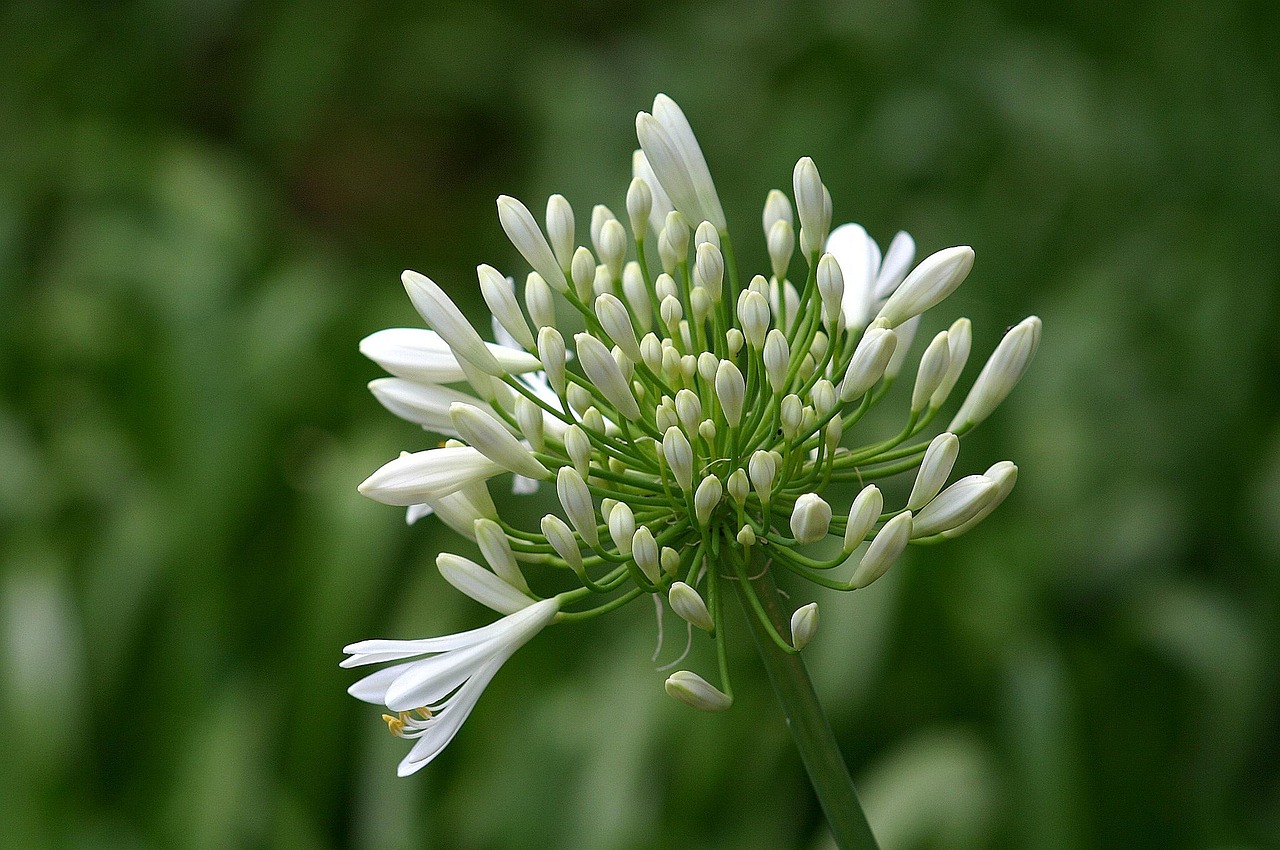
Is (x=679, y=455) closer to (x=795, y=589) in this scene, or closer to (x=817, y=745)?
(x=817, y=745)

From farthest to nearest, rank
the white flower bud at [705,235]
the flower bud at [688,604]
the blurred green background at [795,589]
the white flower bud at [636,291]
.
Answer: the blurred green background at [795,589]
the white flower bud at [636,291]
the white flower bud at [705,235]
the flower bud at [688,604]

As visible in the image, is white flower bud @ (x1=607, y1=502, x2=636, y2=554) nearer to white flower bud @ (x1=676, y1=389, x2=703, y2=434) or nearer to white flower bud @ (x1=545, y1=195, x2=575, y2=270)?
white flower bud @ (x1=676, y1=389, x2=703, y2=434)

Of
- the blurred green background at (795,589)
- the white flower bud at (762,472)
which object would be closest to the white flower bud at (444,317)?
the white flower bud at (762,472)

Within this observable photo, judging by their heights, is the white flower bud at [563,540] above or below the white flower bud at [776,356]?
below

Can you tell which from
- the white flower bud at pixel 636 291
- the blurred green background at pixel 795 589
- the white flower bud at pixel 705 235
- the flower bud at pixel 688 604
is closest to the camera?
the flower bud at pixel 688 604

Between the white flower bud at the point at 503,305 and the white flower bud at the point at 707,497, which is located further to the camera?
the white flower bud at the point at 503,305

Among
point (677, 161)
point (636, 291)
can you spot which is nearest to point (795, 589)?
point (636, 291)

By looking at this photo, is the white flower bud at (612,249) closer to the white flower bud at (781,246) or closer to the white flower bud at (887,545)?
the white flower bud at (781,246)
